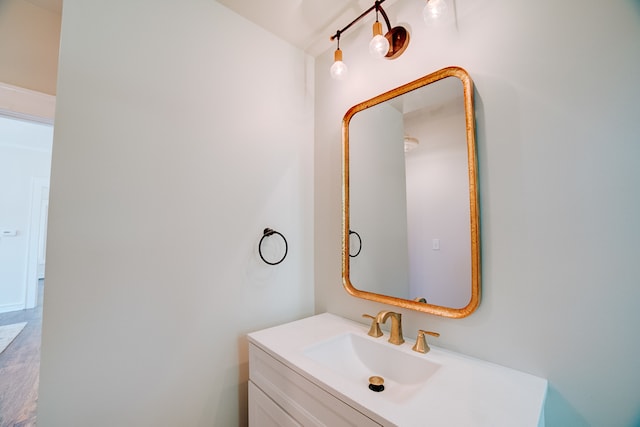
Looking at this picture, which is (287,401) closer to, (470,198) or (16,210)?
(470,198)

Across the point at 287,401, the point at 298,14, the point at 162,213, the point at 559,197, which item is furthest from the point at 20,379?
the point at 559,197

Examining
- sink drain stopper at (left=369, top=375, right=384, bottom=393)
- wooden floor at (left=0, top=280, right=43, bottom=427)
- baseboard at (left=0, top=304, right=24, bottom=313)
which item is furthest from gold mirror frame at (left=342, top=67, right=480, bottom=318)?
baseboard at (left=0, top=304, right=24, bottom=313)

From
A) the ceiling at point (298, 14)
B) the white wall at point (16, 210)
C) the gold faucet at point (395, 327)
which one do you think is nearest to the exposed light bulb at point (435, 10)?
the ceiling at point (298, 14)

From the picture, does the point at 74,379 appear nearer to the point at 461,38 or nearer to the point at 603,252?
Result: the point at 603,252

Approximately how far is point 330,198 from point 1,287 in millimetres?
5330

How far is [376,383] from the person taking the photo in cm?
98

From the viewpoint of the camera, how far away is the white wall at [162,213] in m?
0.92

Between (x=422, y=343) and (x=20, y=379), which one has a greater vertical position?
(x=422, y=343)

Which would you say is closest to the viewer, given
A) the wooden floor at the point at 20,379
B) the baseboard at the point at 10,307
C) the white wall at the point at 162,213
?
the white wall at the point at 162,213

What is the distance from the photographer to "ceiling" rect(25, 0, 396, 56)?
126 centimetres

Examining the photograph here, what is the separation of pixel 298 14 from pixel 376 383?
1788 millimetres

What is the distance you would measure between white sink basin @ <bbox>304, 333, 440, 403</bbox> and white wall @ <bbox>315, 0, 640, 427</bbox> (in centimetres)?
17

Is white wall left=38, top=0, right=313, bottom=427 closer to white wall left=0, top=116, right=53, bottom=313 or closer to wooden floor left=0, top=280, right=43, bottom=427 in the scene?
wooden floor left=0, top=280, right=43, bottom=427

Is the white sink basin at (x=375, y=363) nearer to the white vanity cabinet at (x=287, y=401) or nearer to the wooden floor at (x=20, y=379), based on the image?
the white vanity cabinet at (x=287, y=401)
